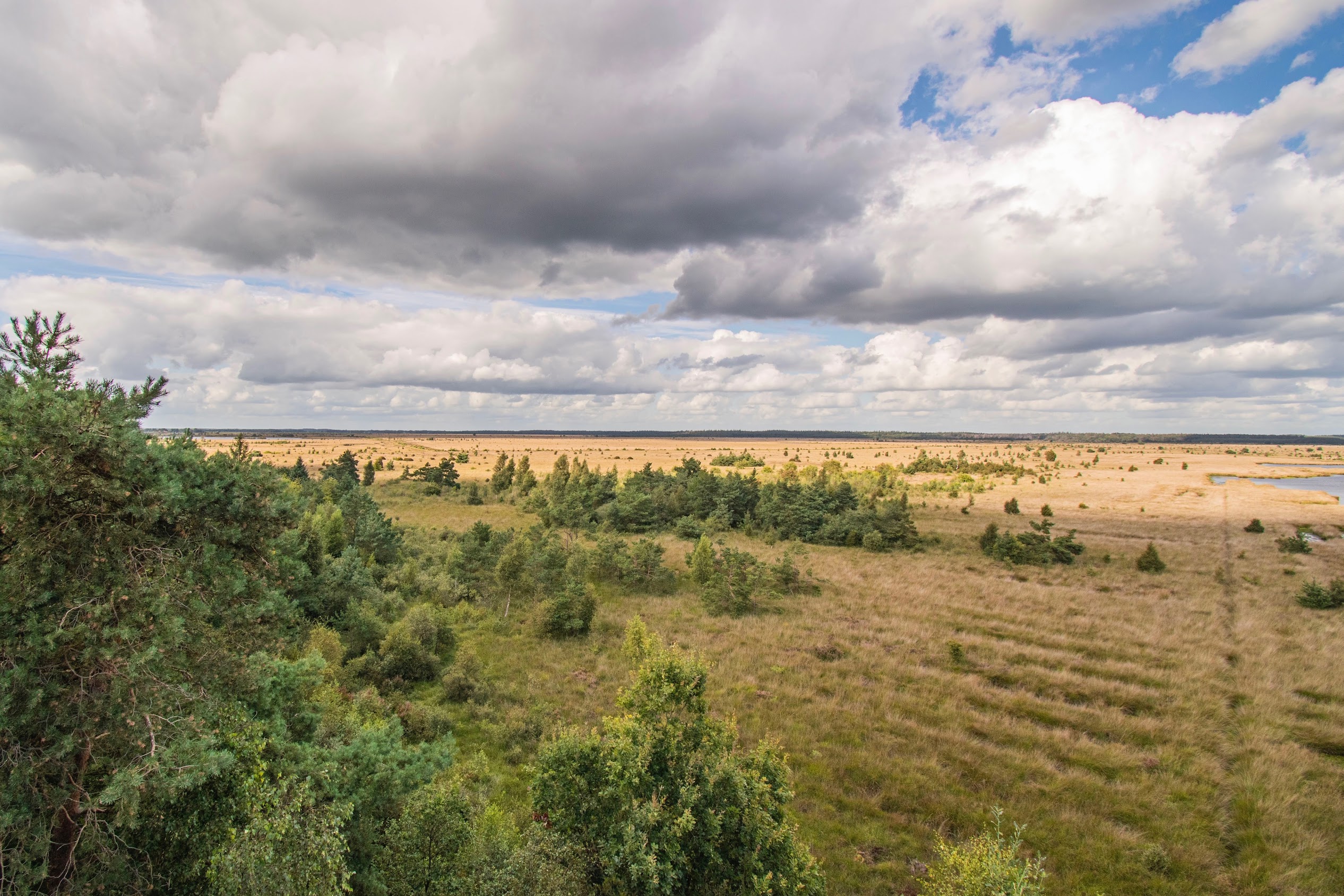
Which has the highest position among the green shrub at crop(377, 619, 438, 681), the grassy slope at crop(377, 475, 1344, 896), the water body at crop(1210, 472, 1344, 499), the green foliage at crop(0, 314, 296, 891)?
the green foliage at crop(0, 314, 296, 891)

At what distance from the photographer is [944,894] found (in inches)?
360

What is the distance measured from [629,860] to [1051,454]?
534ft

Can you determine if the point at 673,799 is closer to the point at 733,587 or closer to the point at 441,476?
the point at 733,587

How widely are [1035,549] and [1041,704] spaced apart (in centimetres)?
3098

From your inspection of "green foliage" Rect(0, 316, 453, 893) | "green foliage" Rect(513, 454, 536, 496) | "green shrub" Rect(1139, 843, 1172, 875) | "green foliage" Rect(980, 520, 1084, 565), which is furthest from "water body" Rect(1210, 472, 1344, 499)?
"green foliage" Rect(0, 316, 453, 893)

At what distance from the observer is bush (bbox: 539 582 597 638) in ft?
111

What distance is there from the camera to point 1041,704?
25.1 meters

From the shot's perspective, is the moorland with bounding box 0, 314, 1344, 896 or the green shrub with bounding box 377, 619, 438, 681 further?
the green shrub with bounding box 377, 619, 438, 681

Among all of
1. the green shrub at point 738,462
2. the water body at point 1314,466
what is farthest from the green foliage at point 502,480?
the water body at point 1314,466

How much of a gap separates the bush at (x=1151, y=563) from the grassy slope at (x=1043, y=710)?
3.43 feet

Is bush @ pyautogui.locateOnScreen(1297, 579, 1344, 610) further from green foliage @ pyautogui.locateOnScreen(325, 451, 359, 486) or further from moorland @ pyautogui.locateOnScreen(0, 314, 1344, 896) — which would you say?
green foliage @ pyautogui.locateOnScreen(325, 451, 359, 486)

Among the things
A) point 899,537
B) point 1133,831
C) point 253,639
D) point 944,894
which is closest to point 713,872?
point 944,894

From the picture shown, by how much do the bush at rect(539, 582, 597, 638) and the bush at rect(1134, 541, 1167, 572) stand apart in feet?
153

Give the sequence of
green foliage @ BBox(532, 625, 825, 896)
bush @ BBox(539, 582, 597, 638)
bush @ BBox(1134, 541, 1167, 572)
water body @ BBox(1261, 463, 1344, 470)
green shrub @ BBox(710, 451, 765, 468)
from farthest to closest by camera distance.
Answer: water body @ BBox(1261, 463, 1344, 470) < green shrub @ BBox(710, 451, 765, 468) < bush @ BBox(1134, 541, 1167, 572) < bush @ BBox(539, 582, 597, 638) < green foliage @ BBox(532, 625, 825, 896)
